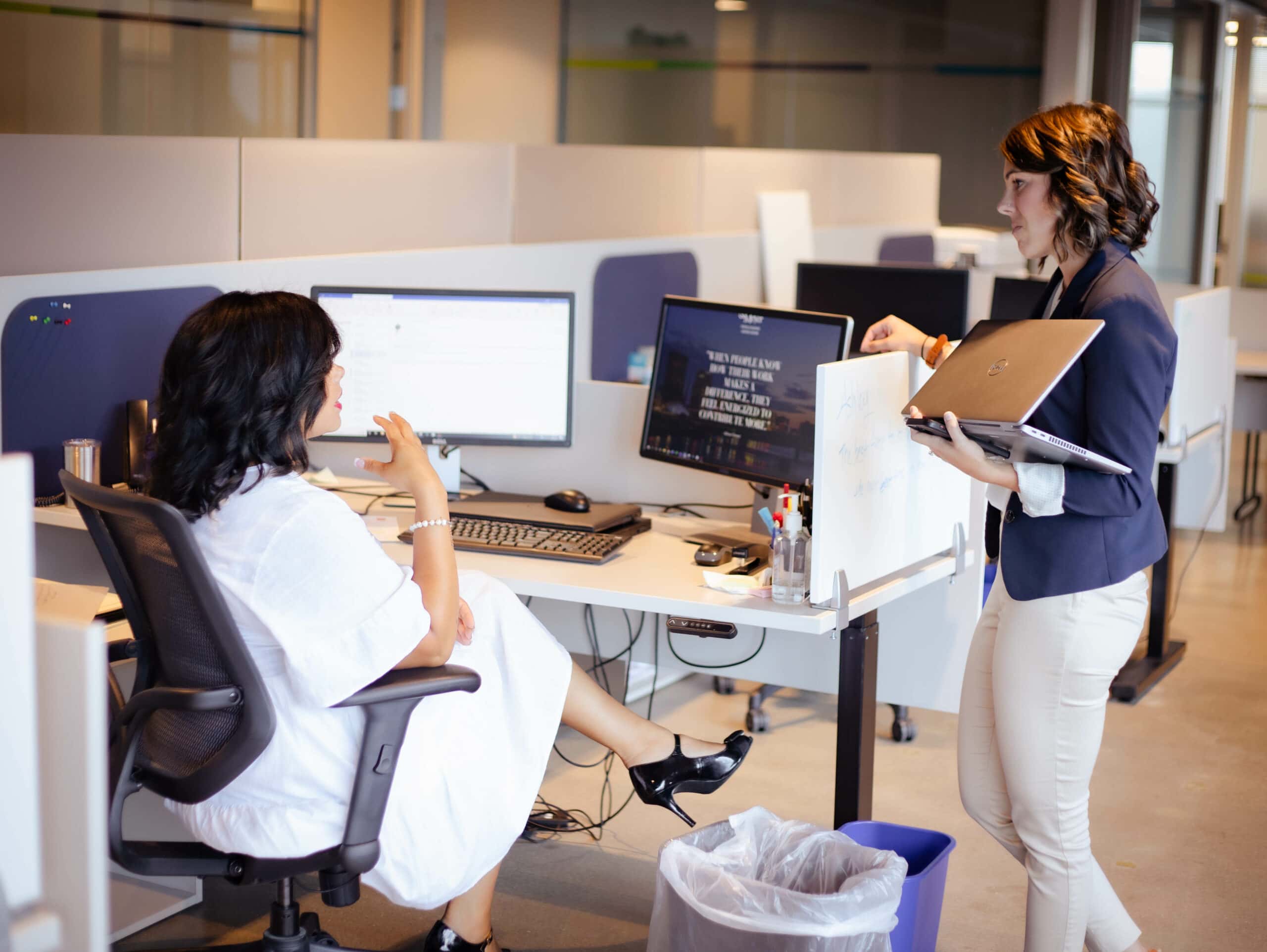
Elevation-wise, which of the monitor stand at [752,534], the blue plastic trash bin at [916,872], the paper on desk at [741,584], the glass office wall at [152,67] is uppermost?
the glass office wall at [152,67]

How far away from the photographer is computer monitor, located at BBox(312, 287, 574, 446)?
2648mm

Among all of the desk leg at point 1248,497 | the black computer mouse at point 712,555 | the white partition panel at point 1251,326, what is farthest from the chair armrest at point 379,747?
the white partition panel at point 1251,326

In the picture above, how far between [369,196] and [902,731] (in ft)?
6.07

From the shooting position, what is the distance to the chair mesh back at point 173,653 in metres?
1.68

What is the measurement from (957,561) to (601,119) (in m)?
5.50

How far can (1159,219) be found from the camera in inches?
324

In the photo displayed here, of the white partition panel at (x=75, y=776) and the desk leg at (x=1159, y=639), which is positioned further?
the desk leg at (x=1159, y=639)

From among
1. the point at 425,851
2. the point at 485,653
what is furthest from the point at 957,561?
the point at 425,851

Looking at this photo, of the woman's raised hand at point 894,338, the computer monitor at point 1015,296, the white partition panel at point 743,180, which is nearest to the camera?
the woman's raised hand at point 894,338

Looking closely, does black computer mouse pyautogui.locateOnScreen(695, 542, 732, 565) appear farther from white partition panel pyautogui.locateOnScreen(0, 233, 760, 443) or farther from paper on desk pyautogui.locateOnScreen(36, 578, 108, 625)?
paper on desk pyautogui.locateOnScreen(36, 578, 108, 625)

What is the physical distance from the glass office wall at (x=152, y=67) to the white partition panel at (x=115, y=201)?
165 cm

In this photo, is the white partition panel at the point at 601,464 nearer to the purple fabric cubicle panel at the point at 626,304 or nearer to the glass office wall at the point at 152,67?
the purple fabric cubicle panel at the point at 626,304

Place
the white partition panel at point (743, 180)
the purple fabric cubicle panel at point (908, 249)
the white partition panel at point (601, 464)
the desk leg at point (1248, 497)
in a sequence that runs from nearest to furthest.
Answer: the white partition panel at point (601, 464), the white partition panel at point (743, 180), the desk leg at point (1248, 497), the purple fabric cubicle panel at point (908, 249)

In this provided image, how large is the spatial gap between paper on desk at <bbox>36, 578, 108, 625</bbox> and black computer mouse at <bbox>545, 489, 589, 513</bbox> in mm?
835
